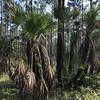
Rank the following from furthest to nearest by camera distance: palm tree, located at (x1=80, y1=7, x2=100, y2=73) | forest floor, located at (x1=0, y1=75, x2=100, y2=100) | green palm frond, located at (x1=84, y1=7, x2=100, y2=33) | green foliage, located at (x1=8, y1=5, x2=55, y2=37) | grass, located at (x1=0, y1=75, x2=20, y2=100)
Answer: palm tree, located at (x1=80, y1=7, x2=100, y2=73) < green palm frond, located at (x1=84, y1=7, x2=100, y2=33) < forest floor, located at (x1=0, y1=75, x2=100, y2=100) < grass, located at (x1=0, y1=75, x2=20, y2=100) < green foliage, located at (x1=8, y1=5, x2=55, y2=37)

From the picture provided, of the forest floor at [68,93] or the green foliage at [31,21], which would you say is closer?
the green foliage at [31,21]

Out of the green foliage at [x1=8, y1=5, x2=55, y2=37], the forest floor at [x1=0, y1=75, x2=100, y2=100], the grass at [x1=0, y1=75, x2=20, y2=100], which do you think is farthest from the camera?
the forest floor at [x1=0, y1=75, x2=100, y2=100]

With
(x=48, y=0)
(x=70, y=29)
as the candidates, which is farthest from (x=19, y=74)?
(x=48, y=0)

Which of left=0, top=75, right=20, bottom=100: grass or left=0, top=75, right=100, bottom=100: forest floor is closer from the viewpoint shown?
left=0, top=75, right=20, bottom=100: grass

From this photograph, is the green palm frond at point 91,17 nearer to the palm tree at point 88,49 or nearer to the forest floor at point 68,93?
the palm tree at point 88,49

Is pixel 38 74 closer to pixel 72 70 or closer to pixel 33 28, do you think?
pixel 33 28

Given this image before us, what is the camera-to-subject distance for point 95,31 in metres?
16.1

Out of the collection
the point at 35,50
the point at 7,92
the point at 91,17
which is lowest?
Answer: the point at 7,92

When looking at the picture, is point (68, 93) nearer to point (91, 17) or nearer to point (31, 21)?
point (91, 17)

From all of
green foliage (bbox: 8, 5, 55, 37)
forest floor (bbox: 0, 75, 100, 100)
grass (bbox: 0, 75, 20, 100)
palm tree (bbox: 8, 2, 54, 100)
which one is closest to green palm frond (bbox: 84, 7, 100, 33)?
forest floor (bbox: 0, 75, 100, 100)

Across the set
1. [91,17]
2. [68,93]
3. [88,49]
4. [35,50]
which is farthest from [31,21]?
[68,93]

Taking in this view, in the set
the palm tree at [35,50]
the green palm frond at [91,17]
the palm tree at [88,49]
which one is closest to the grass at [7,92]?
the palm tree at [35,50]

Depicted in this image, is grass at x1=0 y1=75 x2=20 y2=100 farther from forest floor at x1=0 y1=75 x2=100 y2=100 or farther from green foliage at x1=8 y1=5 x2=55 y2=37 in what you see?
green foliage at x1=8 y1=5 x2=55 y2=37

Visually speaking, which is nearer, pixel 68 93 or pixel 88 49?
pixel 68 93
